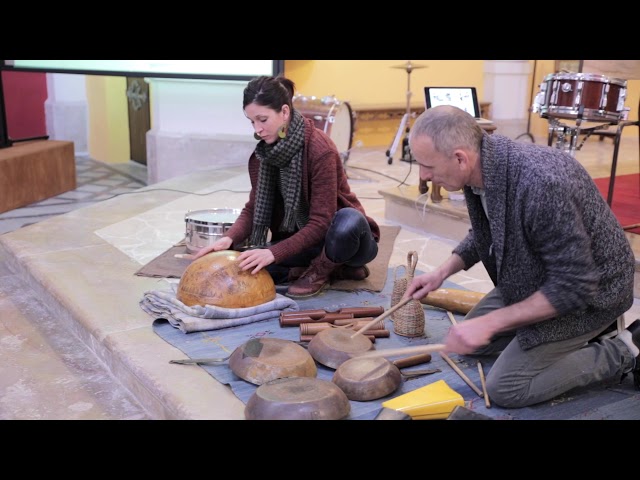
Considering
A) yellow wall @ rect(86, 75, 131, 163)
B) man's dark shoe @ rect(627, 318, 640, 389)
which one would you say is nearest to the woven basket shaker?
man's dark shoe @ rect(627, 318, 640, 389)

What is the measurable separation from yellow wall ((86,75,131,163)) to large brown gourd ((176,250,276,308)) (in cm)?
628

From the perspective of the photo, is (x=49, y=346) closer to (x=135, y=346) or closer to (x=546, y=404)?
(x=135, y=346)

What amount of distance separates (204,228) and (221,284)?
2.48ft

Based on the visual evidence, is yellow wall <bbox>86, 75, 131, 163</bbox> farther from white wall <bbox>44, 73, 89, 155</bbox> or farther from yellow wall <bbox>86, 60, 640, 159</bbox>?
white wall <bbox>44, 73, 89, 155</bbox>

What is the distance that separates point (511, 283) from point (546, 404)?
18.4 inches

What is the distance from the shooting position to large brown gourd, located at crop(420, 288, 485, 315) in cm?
318

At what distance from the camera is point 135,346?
280cm

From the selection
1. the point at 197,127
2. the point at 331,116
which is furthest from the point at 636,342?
the point at 197,127

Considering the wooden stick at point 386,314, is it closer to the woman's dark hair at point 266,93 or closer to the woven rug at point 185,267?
the woven rug at point 185,267

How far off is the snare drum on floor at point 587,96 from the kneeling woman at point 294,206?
1.92 meters

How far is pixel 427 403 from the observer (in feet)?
7.34

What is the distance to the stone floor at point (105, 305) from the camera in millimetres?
2561

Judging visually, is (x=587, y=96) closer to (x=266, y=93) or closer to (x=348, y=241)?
(x=348, y=241)
